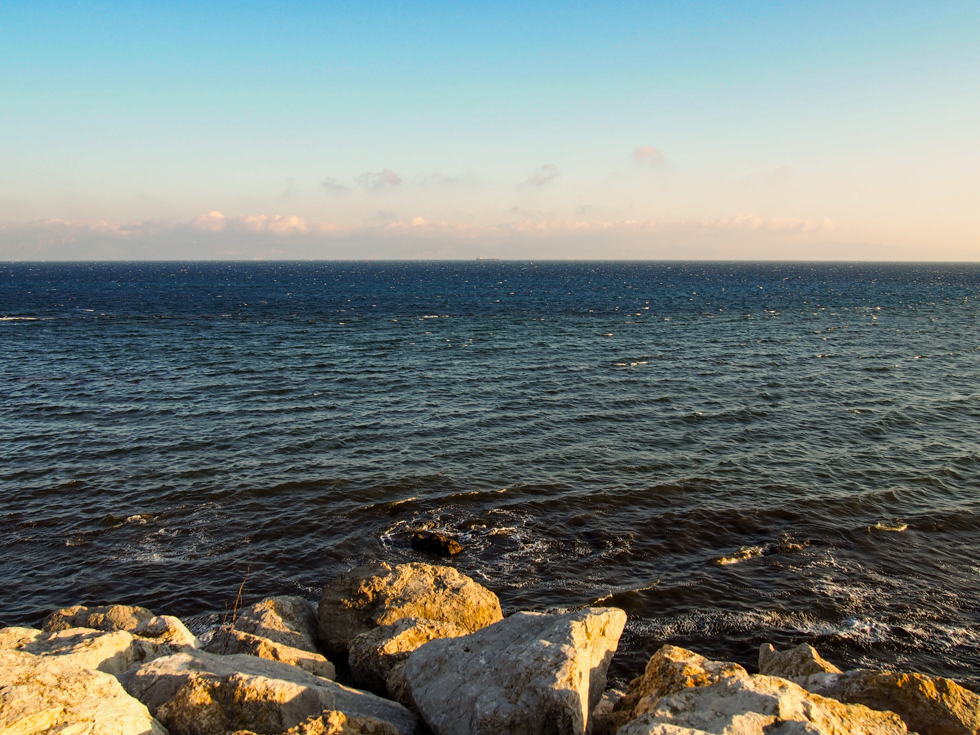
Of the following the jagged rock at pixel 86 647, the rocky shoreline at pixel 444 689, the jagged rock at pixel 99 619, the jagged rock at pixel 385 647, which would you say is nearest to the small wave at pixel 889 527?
the rocky shoreline at pixel 444 689

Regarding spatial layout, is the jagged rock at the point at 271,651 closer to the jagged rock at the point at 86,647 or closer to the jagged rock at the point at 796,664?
the jagged rock at the point at 86,647

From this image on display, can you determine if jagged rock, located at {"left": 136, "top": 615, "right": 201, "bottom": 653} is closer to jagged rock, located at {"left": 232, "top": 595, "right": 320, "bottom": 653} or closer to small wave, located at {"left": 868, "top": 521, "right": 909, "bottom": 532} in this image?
jagged rock, located at {"left": 232, "top": 595, "right": 320, "bottom": 653}

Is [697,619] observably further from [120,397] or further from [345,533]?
[120,397]

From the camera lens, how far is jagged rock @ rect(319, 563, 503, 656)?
17031mm

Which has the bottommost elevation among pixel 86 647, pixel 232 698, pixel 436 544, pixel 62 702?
pixel 436 544

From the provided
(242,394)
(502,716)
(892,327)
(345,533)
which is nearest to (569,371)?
(242,394)

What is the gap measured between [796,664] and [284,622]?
13281 mm

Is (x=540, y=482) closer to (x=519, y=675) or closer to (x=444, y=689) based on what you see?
(x=444, y=689)

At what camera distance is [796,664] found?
1466cm

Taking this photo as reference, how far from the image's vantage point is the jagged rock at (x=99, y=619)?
16609 mm

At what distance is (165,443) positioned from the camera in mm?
34438

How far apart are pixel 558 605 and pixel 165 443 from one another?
25302mm

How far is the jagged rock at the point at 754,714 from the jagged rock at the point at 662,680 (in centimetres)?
43

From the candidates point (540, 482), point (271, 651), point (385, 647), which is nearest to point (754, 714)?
point (385, 647)
